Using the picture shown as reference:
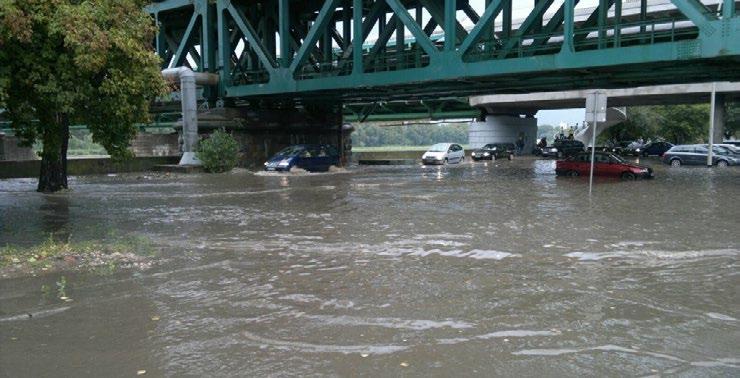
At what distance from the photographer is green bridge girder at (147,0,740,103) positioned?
22.6 metres

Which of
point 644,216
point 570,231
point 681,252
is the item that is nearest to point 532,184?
point 644,216

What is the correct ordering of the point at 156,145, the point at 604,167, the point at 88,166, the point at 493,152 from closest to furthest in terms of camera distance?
the point at 604,167 → the point at 88,166 → the point at 156,145 → the point at 493,152

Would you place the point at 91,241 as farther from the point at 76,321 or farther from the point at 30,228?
the point at 76,321

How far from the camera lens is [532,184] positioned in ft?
84.3

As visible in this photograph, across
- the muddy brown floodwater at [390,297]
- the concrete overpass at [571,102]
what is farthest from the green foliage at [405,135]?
the muddy brown floodwater at [390,297]

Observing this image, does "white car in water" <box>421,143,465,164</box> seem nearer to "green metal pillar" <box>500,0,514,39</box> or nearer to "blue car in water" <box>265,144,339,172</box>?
"blue car in water" <box>265,144,339,172</box>

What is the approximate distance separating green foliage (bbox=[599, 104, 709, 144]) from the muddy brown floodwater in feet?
178

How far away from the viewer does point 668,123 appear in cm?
6525

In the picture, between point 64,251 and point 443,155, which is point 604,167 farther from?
point 64,251

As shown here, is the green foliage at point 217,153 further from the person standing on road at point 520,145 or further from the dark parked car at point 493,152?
the person standing on road at point 520,145

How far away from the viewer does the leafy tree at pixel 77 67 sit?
35.3 ft

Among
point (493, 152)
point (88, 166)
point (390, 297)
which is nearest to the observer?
point (390, 297)

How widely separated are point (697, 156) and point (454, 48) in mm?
22492

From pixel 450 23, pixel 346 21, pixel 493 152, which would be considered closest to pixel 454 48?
pixel 450 23
